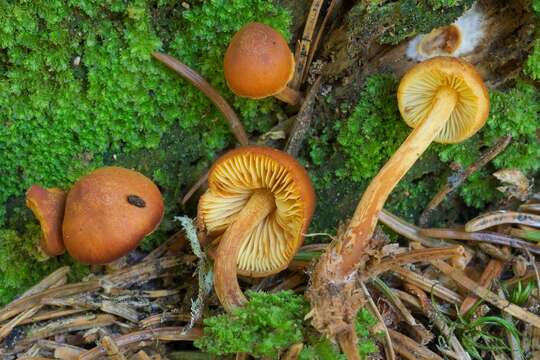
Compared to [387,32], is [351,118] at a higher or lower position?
lower

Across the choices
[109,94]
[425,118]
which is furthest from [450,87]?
[109,94]

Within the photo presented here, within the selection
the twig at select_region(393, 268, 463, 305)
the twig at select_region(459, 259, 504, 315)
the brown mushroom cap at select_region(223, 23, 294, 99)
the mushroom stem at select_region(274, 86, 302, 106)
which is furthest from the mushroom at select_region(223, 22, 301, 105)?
the twig at select_region(459, 259, 504, 315)

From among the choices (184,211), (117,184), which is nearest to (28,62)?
(117,184)

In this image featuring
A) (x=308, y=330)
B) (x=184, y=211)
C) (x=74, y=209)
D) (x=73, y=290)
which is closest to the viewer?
(x=308, y=330)

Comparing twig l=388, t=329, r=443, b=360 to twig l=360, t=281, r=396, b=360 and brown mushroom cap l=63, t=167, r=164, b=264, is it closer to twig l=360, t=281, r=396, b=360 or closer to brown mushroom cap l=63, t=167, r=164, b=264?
twig l=360, t=281, r=396, b=360

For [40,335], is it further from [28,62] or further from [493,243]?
[493,243]

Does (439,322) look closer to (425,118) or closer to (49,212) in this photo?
(425,118)
